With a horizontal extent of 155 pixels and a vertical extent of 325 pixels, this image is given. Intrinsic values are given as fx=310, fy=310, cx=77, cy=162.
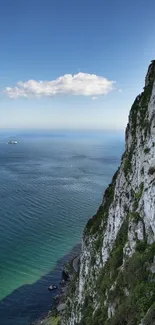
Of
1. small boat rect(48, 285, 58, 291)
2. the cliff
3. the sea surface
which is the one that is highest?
the cliff

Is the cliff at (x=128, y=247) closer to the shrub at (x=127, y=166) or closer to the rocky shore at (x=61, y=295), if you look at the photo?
the shrub at (x=127, y=166)

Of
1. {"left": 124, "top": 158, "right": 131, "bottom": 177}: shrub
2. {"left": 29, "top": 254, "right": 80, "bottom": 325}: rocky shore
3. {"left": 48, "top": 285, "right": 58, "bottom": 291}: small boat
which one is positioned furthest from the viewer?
{"left": 48, "top": 285, "right": 58, "bottom": 291}: small boat

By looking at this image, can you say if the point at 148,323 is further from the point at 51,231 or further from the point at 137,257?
the point at 51,231

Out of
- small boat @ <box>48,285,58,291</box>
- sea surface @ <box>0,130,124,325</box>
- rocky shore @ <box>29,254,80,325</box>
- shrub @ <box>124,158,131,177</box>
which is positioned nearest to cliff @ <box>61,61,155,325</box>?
shrub @ <box>124,158,131,177</box>

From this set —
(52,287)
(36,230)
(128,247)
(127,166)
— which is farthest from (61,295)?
(128,247)

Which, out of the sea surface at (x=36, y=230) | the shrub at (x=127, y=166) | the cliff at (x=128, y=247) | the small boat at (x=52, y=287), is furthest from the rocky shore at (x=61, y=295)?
the shrub at (x=127, y=166)

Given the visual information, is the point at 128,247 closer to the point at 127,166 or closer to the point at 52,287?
the point at 127,166

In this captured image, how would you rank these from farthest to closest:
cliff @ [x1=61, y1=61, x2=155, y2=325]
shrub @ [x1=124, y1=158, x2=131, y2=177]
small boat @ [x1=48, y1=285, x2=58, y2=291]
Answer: small boat @ [x1=48, y1=285, x2=58, y2=291] → shrub @ [x1=124, y1=158, x2=131, y2=177] → cliff @ [x1=61, y1=61, x2=155, y2=325]

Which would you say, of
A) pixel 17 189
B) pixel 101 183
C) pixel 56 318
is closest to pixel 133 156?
pixel 56 318

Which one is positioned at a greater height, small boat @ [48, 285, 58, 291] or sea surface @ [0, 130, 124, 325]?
sea surface @ [0, 130, 124, 325]

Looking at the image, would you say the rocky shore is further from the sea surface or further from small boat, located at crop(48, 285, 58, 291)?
the sea surface
